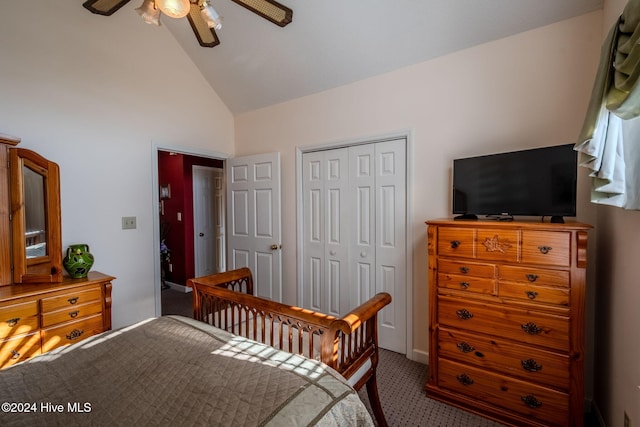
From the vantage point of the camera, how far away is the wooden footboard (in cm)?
142

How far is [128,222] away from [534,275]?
3338 mm

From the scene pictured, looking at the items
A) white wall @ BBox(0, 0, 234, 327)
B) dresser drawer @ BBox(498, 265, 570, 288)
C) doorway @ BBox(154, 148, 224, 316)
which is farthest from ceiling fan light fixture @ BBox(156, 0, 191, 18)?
doorway @ BBox(154, 148, 224, 316)

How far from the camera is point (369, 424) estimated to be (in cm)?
105

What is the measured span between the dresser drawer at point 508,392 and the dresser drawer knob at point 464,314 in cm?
33

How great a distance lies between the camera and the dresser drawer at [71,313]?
6.39 feet

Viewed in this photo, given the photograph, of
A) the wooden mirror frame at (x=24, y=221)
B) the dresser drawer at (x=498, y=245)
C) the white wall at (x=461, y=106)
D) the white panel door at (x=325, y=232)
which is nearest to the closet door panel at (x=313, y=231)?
the white panel door at (x=325, y=232)

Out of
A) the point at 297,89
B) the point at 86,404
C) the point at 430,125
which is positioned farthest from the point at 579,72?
the point at 86,404

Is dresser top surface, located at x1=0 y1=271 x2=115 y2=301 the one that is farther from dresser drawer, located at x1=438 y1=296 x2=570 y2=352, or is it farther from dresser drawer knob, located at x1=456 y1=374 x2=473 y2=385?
dresser drawer knob, located at x1=456 y1=374 x2=473 y2=385

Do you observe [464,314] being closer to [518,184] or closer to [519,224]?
[519,224]

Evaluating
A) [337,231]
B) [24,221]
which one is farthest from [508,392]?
[24,221]

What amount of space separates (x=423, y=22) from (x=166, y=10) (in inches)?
70.2

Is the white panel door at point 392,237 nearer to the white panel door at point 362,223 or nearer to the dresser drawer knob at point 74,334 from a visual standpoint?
the white panel door at point 362,223

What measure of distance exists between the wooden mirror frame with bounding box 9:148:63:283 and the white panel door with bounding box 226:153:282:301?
1752 millimetres

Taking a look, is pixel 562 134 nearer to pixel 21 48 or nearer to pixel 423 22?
pixel 423 22
